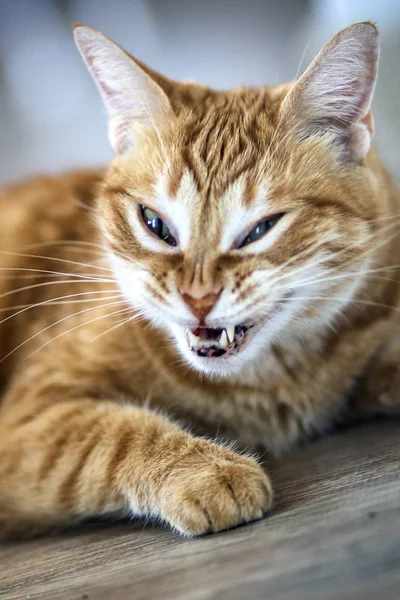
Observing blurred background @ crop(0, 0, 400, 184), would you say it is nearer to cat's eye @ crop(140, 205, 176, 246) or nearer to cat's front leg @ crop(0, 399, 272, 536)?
cat's eye @ crop(140, 205, 176, 246)

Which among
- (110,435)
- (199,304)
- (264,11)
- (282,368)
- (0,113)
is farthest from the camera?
(0,113)

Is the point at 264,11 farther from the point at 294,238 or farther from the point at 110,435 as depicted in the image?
the point at 110,435

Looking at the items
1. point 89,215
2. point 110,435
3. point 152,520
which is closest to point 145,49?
point 89,215

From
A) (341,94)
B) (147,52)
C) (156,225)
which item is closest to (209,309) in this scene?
(156,225)

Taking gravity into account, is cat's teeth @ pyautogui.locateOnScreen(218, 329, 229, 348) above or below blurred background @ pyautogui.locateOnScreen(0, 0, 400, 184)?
below

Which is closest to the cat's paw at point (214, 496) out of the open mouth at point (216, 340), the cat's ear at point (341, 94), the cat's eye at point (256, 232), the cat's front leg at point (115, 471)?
the cat's front leg at point (115, 471)

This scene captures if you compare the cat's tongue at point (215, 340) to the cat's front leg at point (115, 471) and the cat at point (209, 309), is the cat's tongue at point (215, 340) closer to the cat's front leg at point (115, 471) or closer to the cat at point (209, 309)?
the cat at point (209, 309)

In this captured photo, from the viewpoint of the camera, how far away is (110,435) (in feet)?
3.75

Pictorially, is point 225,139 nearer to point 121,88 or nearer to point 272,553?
point 121,88

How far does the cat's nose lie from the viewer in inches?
40.8

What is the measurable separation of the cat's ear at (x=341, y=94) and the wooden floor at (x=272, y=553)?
1.85 ft

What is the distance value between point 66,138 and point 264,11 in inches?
33.3

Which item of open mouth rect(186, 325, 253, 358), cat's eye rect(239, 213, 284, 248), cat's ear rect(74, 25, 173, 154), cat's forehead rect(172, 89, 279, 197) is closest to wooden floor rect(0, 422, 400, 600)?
open mouth rect(186, 325, 253, 358)

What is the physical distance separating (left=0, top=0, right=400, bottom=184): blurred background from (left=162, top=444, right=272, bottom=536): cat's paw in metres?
1.21
